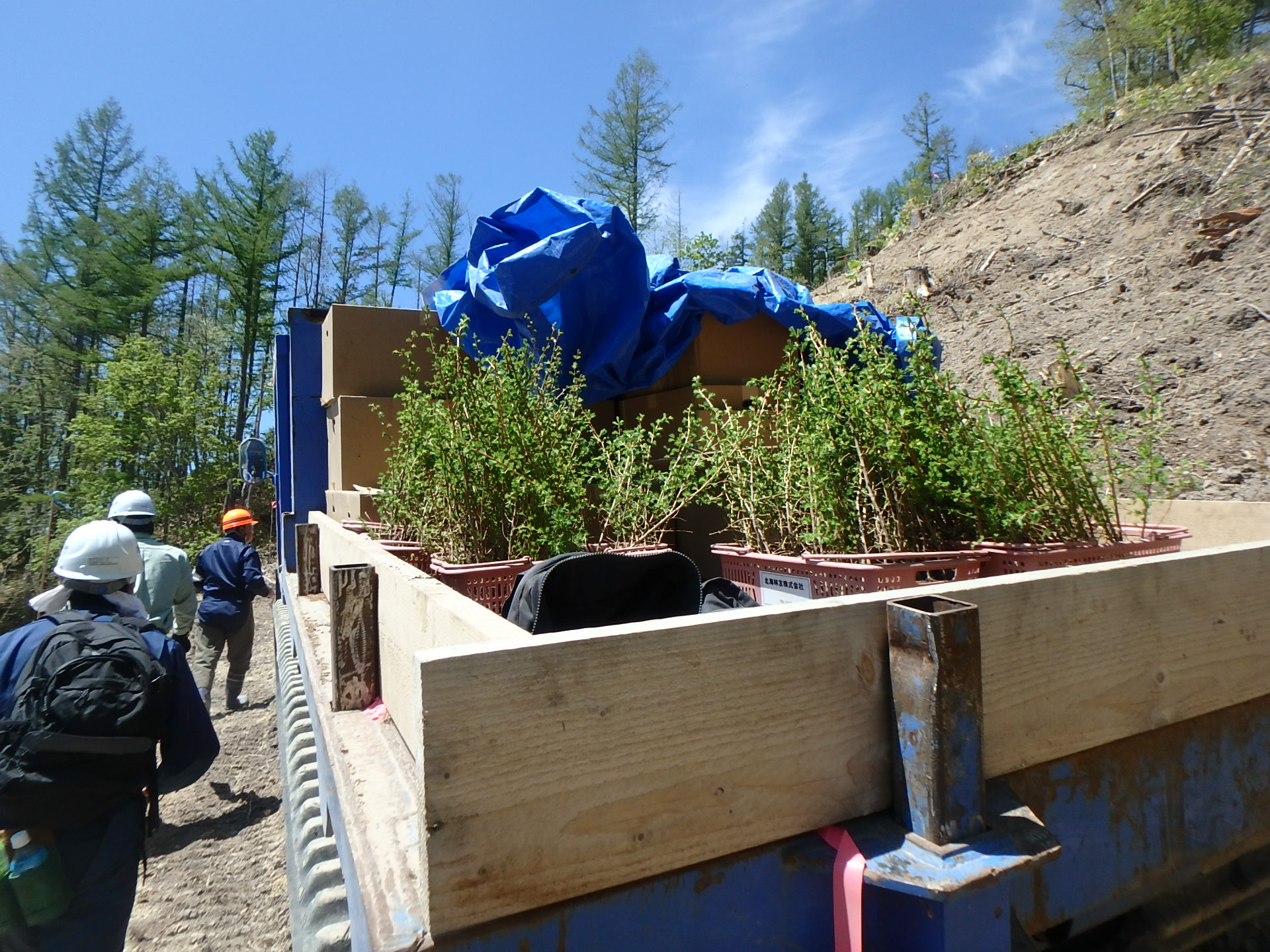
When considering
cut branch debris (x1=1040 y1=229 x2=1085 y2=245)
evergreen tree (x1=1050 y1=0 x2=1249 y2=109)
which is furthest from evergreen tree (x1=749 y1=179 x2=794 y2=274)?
cut branch debris (x1=1040 y1=229 x2=1085 y2=245)

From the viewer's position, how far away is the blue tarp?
3.30 meters

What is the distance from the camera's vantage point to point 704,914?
0.94 meters

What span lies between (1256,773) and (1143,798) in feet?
1.49

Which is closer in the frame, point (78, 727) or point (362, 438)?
point (78, 727)

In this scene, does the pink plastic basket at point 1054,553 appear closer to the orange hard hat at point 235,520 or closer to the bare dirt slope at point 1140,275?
the bare dirt slope at point 1140,275

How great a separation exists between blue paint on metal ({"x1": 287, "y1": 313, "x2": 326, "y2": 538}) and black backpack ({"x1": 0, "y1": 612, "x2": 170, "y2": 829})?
281 cm

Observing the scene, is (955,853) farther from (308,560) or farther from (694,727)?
(308,560)

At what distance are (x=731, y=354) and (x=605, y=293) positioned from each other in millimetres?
683

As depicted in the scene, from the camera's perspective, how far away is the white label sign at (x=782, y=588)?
7.07 feet

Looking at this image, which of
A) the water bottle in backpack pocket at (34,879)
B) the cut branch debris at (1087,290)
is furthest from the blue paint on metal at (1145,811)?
the cut branch debris at (1087,290)

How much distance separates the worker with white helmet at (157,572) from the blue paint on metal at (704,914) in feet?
17.0

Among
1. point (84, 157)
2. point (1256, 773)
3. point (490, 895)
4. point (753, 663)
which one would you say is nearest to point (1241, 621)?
point (1256, 773)

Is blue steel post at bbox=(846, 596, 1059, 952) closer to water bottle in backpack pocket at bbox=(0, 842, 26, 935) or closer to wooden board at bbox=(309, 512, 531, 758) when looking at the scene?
wooden board at bbox=(309, 512, 531, 758)

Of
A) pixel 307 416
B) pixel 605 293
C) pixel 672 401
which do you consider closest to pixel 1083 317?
pixel 672 401
